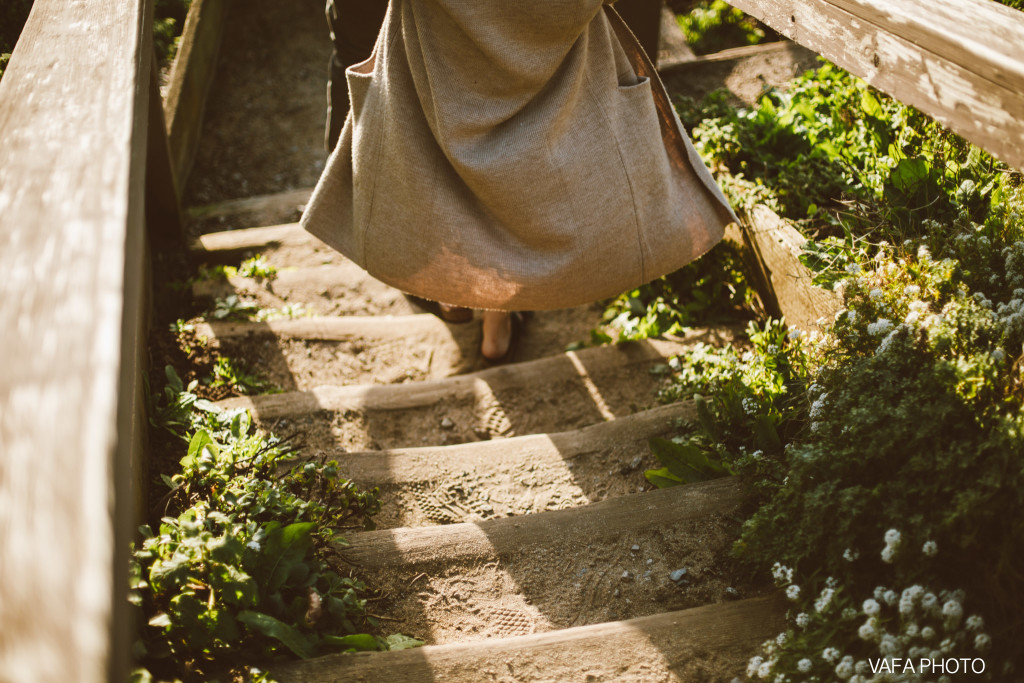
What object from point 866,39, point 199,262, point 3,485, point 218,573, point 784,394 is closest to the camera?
point 3,485

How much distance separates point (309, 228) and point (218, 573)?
1.14 metres

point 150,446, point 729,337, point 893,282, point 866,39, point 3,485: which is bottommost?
point 729,337

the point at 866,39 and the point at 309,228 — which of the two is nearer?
the point at 866,39

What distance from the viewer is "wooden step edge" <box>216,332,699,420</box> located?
261cm

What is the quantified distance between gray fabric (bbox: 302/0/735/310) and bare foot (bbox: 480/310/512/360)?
0.78 meters

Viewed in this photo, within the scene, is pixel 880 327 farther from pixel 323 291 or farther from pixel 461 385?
pixel 323 291

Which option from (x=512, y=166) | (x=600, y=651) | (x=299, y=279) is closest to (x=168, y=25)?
(x=299, y=279)

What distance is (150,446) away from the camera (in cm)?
216

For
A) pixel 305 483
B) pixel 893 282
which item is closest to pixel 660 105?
pixel 893 282

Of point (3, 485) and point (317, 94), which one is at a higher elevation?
point (3, 485)

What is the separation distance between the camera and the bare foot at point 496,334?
10.1ft

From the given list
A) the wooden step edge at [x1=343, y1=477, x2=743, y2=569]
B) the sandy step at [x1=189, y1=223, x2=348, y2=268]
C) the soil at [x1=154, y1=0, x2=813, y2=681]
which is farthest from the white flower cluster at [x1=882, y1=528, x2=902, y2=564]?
the sandy step at [x1=189, y1=223, x2=348, y2=268]

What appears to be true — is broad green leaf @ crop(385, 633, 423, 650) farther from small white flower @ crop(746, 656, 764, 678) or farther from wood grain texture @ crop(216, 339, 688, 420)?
wood grain texture @ crop(216, 339, 688, 420)

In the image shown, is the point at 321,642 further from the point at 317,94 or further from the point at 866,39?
the point at 317,94
